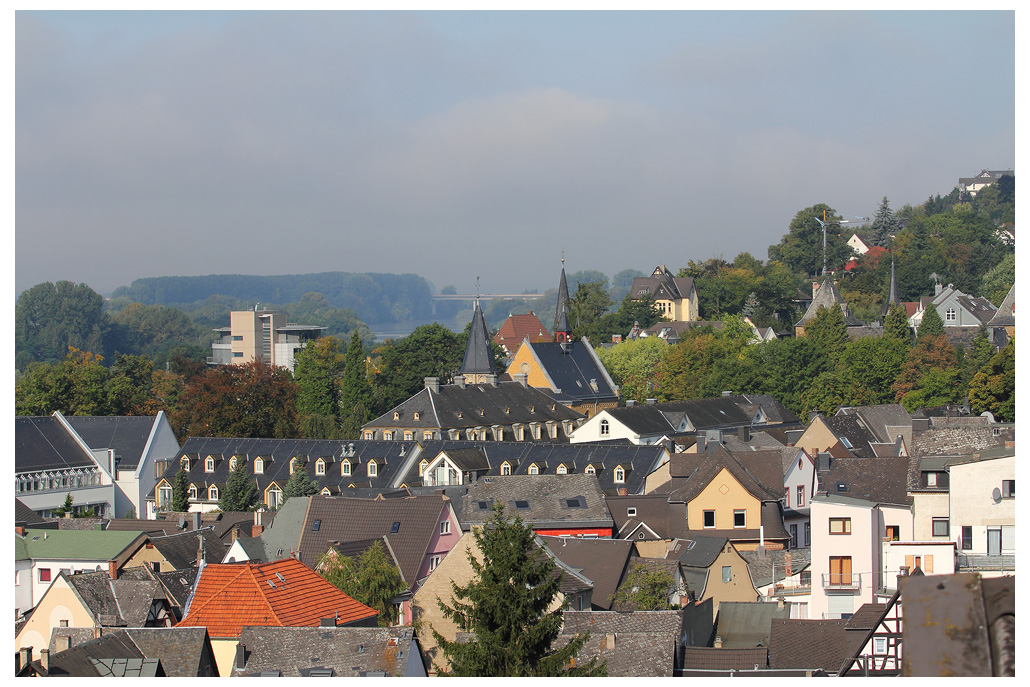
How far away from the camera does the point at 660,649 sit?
2084cm

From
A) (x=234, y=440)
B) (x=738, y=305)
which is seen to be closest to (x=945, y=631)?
(x=234, y=440)

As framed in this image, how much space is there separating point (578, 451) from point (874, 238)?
129 metres

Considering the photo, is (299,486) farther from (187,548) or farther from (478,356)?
(478,356)

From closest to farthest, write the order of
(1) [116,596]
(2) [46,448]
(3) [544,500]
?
(1) [116,596], (3) [544,500], (2) [46,448]

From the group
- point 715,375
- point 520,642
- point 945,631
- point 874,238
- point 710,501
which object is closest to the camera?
point 945,631

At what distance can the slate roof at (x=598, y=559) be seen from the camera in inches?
1184

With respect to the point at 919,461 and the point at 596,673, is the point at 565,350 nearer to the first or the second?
the point at 919,461

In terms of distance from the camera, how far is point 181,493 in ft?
204

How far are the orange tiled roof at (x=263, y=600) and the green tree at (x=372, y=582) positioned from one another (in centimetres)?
376

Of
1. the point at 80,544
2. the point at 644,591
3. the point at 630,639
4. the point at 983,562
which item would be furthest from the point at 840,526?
the point at 80,544

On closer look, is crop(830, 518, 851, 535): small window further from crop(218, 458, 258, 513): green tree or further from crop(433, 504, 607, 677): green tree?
crop(218, 458, 258, 513): green tree

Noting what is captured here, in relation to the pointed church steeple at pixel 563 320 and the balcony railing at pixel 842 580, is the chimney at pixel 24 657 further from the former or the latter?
the pointed church steeple at pixel 563 320

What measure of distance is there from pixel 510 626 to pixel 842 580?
16.7m
